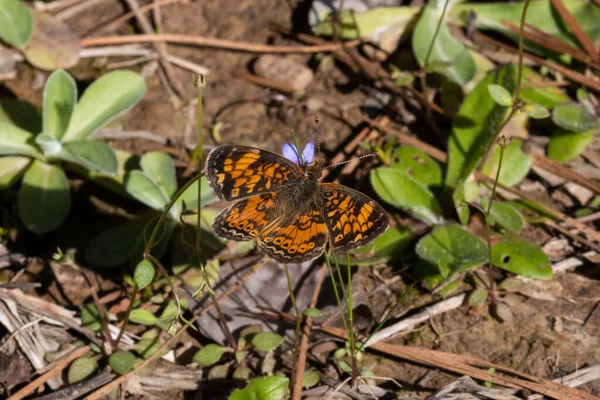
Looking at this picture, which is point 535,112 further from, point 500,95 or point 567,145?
point 567,145

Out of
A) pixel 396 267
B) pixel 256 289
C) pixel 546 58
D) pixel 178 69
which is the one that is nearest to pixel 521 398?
pixel 396 267

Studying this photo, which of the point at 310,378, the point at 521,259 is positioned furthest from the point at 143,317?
the point at 521,259

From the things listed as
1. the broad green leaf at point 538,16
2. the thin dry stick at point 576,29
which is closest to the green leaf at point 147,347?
the broad green leaf at point 538,16

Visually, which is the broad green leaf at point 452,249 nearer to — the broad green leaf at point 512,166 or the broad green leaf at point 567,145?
the broad green leaf at point 512,166

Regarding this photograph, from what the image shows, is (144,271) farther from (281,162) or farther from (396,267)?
(396,267)

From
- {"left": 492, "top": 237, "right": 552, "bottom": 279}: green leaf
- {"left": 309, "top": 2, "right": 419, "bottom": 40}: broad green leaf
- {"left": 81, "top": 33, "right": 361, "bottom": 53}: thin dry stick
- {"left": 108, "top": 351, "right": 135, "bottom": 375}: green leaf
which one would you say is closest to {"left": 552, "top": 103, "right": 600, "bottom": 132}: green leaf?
{"left": 492, "top": 237, "right": 552, "bottom": 279}: green leaf

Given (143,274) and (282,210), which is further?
(282,210)
